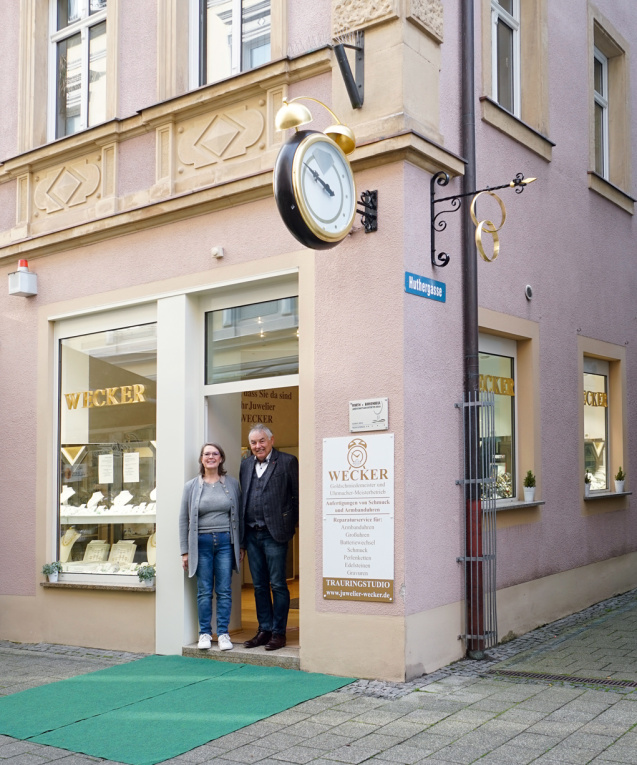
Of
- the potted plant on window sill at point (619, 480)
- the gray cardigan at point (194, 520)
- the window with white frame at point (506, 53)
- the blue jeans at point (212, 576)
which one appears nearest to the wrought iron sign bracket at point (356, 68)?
the window with white frame at point (506, 53)

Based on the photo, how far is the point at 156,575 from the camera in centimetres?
857

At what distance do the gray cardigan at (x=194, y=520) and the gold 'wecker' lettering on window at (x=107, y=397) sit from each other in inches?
48.8

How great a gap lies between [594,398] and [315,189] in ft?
17.9

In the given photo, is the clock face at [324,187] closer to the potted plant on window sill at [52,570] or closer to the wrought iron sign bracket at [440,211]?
the wrought iron sign bracket at [440,211]

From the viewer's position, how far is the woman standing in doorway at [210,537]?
816 cm

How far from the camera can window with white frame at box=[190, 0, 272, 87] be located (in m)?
8.68

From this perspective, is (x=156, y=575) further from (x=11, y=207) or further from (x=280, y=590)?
(x=11, y=207)

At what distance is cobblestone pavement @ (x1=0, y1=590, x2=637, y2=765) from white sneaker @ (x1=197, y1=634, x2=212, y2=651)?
2.82 ft

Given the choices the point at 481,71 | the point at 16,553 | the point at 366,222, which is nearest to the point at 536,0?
the point at 481,71

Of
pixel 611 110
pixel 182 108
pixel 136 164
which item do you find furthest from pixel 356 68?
pixel 611 110

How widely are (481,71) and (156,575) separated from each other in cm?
541

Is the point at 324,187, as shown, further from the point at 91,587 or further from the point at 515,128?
the point at 91,587

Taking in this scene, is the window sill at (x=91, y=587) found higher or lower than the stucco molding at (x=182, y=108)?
lower

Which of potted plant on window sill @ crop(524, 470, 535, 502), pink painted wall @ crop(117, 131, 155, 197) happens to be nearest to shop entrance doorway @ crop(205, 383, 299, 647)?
pink painted wall @ crop(117, 131, 155, 197)
